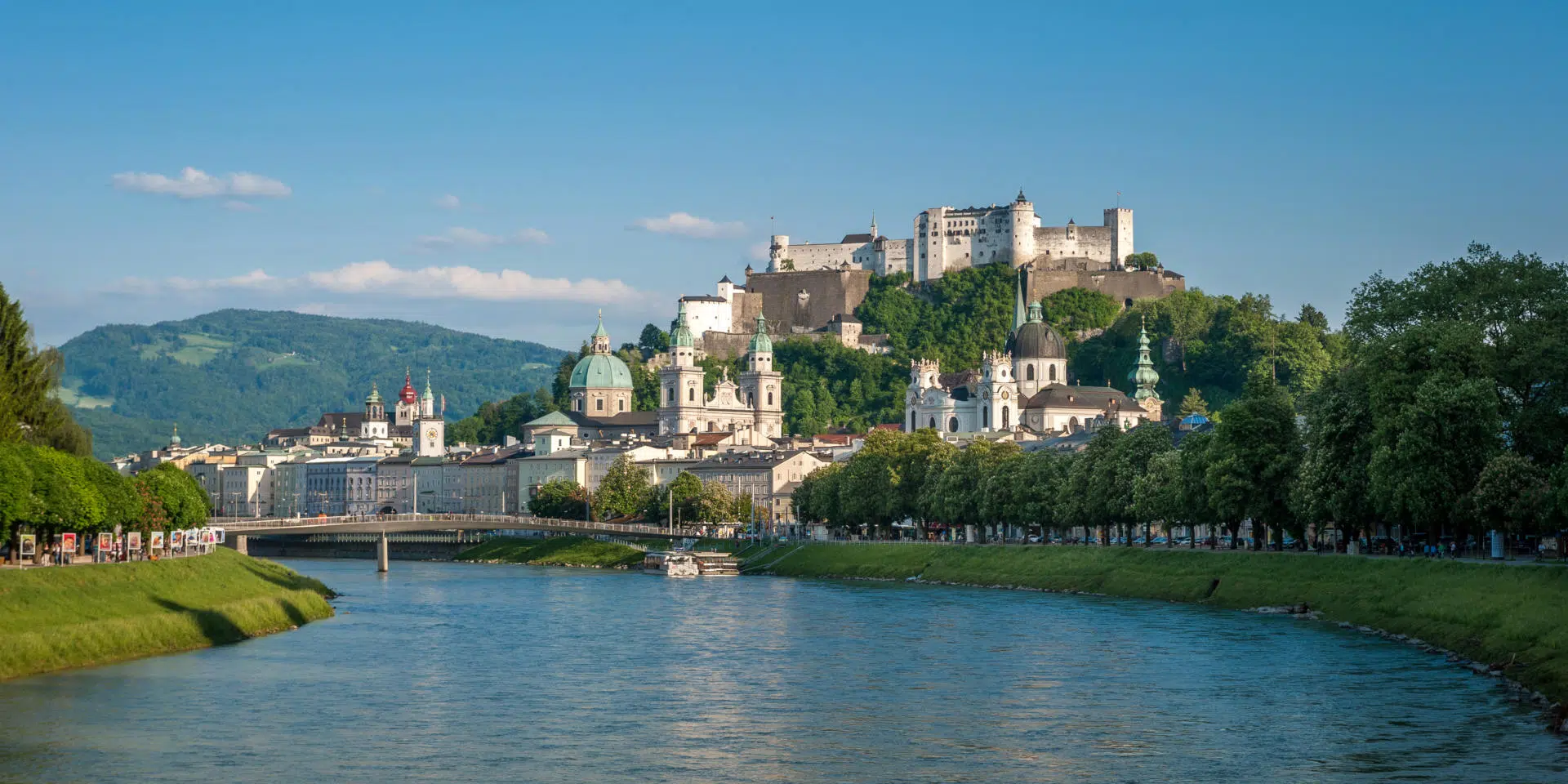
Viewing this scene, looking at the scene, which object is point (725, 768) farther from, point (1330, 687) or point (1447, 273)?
point (1447, 273)

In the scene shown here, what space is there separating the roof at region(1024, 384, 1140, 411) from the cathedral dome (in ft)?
25.5

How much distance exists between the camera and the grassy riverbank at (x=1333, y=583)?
46625mm

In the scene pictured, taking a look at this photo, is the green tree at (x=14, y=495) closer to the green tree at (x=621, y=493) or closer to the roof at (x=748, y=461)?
the green tree at (x=621, y=493)

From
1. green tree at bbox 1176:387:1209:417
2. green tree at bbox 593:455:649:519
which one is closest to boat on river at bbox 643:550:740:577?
green tree at bbox 593:455:649:519

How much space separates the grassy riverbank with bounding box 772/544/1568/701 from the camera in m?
46.6

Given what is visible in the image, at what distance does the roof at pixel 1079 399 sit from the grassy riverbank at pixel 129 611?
11293cm

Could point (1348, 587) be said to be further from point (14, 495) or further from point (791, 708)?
point (14, 495)

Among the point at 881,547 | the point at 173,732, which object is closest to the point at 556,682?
the point at 173,732

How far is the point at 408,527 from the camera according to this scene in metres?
121

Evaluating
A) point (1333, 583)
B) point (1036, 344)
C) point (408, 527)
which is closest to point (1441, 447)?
point (1333, 583)

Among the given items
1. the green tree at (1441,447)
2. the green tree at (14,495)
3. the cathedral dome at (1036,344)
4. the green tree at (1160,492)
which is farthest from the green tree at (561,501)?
the green tree at (1441,447)

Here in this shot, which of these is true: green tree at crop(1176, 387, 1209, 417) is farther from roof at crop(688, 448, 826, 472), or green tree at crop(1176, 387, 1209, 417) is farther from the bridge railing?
the bridge railing

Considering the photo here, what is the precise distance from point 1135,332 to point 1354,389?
132 metres

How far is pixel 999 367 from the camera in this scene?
586ft
